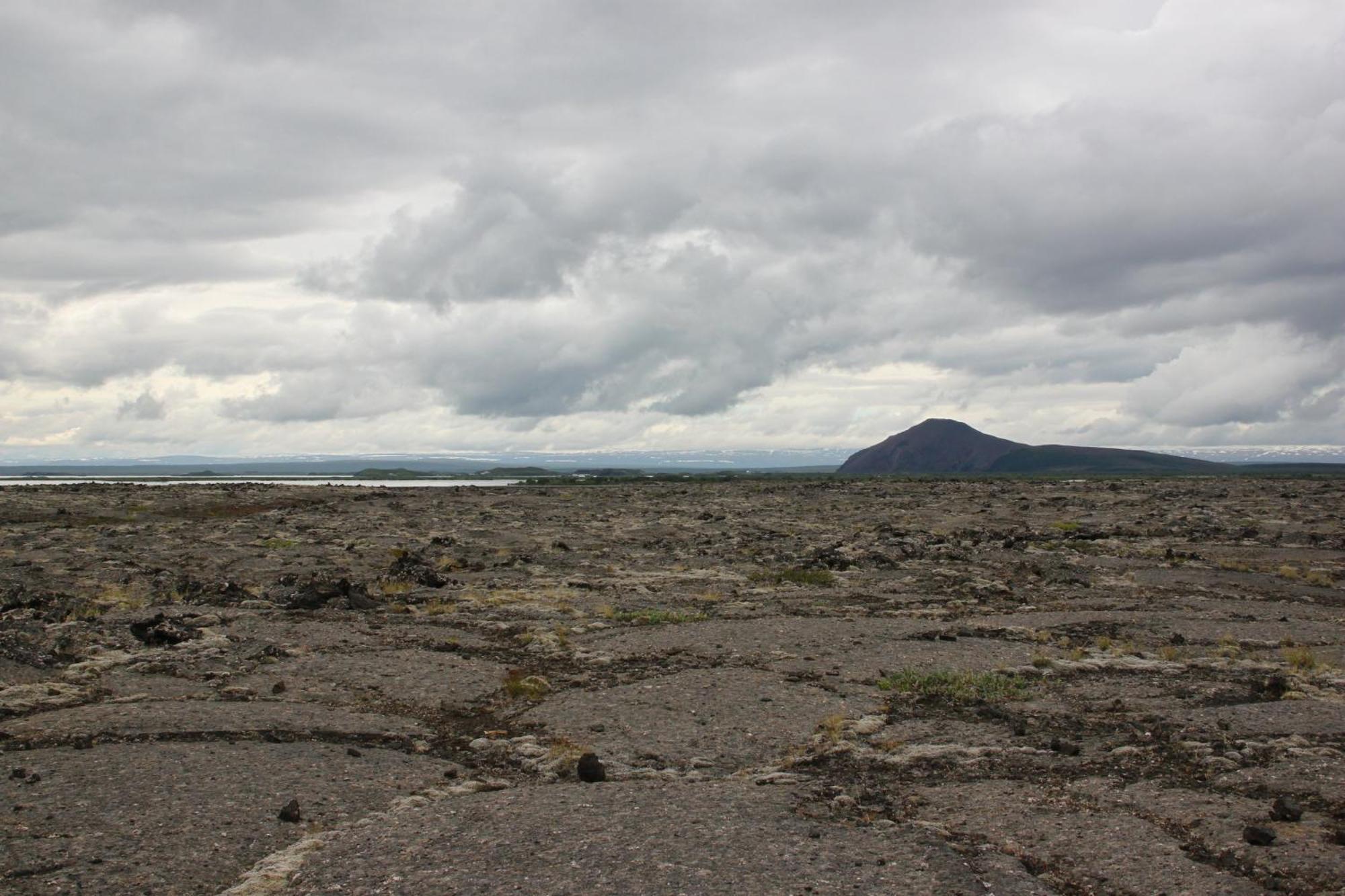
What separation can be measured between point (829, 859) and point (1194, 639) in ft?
45.5

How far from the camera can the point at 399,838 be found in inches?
301

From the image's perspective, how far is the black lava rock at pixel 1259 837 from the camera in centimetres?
758

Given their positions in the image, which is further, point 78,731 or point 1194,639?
point 1194,639

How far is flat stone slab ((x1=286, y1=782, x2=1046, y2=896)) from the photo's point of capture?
6.80 m

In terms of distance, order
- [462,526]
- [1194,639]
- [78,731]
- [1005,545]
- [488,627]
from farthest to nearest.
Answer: [462,526] → [1005,545] → [488,627] → [1194,639] → [78,731]

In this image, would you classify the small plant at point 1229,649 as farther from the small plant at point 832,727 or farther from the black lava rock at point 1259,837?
the black lava rock at point 1259,837

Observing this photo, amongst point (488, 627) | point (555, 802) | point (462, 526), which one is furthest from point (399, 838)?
point (462, 526)

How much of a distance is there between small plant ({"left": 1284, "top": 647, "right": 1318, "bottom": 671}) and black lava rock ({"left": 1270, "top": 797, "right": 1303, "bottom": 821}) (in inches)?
320

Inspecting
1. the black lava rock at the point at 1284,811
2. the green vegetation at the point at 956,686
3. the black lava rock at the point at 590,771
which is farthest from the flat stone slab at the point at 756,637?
the black lava rock at the point at 1284,811

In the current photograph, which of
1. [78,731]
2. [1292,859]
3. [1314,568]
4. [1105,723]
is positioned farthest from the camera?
[1314,568]

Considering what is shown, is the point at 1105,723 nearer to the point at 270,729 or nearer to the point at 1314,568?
the point at 270,729

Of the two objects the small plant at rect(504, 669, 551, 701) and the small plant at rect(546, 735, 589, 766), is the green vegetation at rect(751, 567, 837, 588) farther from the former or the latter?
the small plant at rect(546, 735, 589, 766)

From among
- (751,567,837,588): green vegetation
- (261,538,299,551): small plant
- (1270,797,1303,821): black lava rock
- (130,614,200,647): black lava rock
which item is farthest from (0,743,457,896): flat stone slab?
(261,538,299,551): small plant

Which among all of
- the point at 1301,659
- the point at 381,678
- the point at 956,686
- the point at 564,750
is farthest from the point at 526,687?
the point at 1301,659
